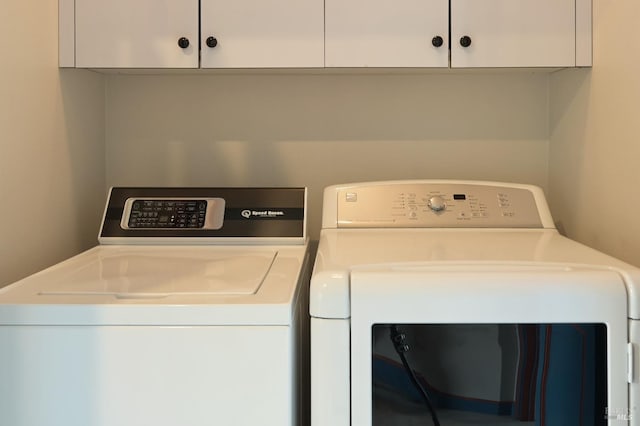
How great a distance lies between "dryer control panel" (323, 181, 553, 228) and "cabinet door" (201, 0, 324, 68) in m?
0.37

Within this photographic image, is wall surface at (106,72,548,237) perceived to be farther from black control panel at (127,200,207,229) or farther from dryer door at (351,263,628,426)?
dryer door at (351,263,628,426)

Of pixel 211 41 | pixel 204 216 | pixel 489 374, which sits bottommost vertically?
pixel 489 374

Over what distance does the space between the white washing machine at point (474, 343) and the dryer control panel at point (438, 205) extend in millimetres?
534

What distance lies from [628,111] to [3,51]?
1422mm

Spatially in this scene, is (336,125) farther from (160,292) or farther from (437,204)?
(160,292)

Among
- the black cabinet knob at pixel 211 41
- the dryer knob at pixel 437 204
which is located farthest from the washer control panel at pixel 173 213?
the dryer knob at pixel 437 204

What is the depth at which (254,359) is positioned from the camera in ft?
3.72

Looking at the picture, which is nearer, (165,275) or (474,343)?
(474,343)

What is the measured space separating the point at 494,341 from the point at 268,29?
1029 millimetres

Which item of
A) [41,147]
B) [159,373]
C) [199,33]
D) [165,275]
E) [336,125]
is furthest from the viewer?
[336,125]

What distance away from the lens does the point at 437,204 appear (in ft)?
5.80

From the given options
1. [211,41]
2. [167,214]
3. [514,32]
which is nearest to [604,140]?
[514,32]

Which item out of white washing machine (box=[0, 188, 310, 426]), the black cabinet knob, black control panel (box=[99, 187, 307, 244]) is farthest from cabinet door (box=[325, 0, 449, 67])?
white washing machine (box=[0, 188, 310, 426])

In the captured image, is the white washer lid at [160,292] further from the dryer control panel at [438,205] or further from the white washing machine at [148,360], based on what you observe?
the dryer control panel at [438,205]
